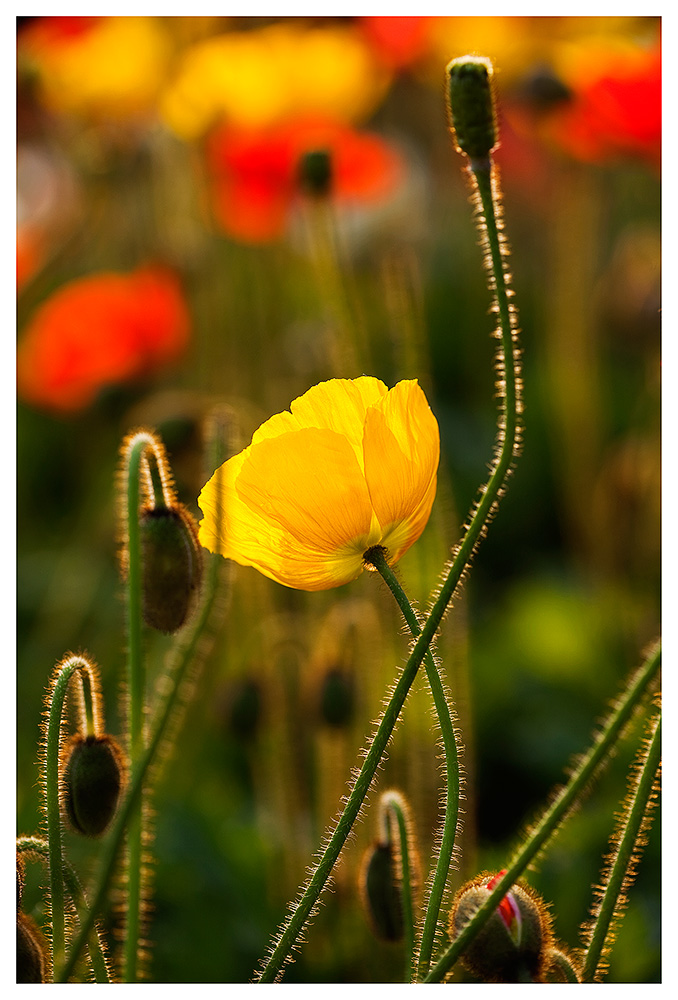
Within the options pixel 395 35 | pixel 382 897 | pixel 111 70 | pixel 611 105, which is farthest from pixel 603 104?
pixel 382 897

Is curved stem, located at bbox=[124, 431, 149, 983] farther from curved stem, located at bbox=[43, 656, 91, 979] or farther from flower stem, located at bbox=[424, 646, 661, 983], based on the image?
flower stem, located at bbox=[424, 646, 661, 983]

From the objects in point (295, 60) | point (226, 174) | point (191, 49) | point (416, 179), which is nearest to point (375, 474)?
point (226, 174)

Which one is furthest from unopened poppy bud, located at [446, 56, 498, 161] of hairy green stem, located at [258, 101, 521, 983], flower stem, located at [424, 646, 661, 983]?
flower stem, located at [424, 646, 661, 983]

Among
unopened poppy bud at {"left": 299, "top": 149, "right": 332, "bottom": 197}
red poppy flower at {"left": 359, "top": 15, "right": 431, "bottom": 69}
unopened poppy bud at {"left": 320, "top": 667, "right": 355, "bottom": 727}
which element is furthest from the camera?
red poppy flower at {"left": 359, "top": 15, "right": 431, "bottom": 69}

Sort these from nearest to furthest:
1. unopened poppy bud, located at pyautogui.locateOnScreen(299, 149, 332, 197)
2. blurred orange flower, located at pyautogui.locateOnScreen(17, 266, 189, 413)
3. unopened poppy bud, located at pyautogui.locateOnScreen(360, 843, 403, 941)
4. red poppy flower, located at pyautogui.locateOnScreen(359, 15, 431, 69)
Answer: unopened poppy bud, located at pyautogui.locateOnScreen(360, 843, 403, 941)
unopened poppy bud, located at pyautogui.locateOnScreen(299, 149, 332, 197)
blurred orange flower, located at pyautogui.locateOnScreen(17, 266, 189, 413)
red poppy flower, located at pyautogui.locateOnScreen(359, 15, 431, 69)

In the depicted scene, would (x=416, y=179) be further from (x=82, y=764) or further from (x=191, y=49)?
(x=82, y=764)

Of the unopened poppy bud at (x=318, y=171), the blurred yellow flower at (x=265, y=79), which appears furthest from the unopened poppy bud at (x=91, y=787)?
the blurred yellow flower at (x=265, y=79)

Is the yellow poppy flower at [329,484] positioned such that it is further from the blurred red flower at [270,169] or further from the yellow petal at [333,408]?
the blurred red flower at [270,169]
